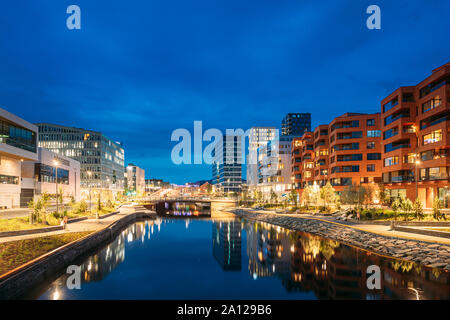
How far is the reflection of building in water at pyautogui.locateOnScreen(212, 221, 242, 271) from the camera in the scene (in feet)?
Answer: 114

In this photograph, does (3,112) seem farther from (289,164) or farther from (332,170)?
(289,164)

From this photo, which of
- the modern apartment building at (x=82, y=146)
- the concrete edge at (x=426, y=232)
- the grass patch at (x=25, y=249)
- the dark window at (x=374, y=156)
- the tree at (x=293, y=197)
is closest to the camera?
the grass patch at (x=25, y=249)

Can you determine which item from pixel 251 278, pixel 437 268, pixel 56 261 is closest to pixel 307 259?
pixel 251 278

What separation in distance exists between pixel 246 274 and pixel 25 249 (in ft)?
65.3

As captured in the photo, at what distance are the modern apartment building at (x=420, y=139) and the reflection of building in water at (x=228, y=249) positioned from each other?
99.9 ft

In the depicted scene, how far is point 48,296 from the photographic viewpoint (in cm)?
2050

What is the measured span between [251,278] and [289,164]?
122m

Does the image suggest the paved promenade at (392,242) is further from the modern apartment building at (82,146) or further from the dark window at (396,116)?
the modern apartment building at (82,146)

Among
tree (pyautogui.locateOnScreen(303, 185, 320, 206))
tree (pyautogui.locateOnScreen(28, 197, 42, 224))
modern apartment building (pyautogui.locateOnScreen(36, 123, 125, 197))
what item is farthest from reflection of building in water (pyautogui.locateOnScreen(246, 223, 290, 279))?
modern apartment building (pyautogui.locateOnScreen(36, 123, 125, 197))

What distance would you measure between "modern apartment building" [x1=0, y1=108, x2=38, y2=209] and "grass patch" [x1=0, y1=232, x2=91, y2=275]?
42.9m

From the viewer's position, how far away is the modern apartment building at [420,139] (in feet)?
181

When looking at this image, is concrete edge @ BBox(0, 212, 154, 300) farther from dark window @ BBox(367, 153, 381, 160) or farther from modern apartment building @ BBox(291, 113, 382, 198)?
dark window @ BBox(367, 153, 381, 160)

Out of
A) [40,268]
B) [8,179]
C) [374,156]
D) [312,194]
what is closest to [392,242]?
[40,268]

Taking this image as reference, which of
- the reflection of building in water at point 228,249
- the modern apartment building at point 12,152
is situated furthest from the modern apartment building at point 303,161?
the modern apartment building at point 12,152
